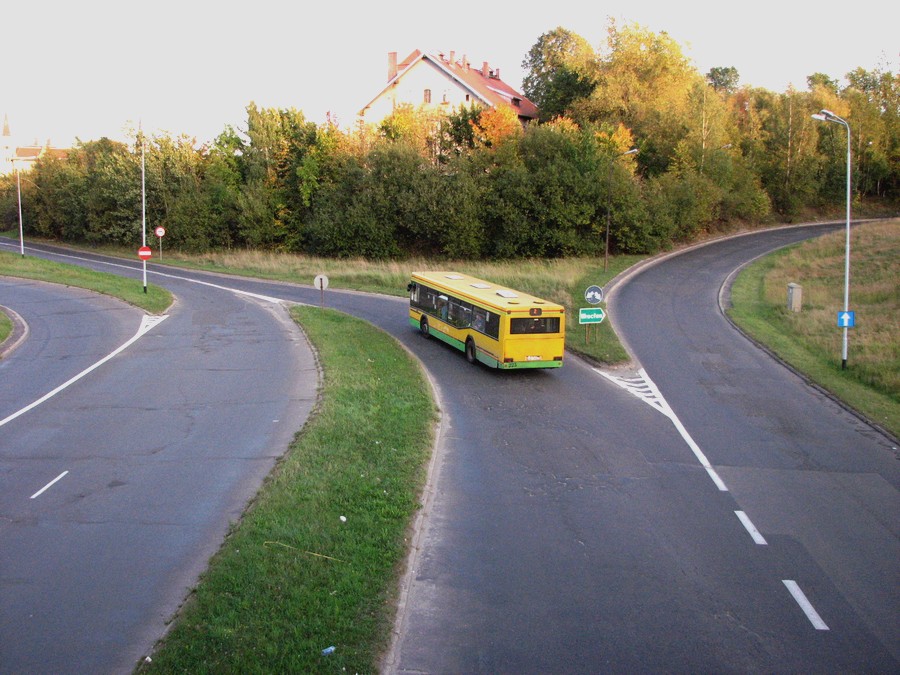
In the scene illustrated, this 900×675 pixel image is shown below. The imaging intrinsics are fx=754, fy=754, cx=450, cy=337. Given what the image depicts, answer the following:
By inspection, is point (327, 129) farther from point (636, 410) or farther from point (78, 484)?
point (78, 484)

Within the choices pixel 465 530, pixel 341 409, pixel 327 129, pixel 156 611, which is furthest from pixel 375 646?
pixel 327 129

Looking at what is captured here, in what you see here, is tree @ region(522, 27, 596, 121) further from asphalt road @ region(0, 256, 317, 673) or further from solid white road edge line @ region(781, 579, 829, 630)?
solid white road edge line @ region(781, 579, 829, 630)

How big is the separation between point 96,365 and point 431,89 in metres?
56.0

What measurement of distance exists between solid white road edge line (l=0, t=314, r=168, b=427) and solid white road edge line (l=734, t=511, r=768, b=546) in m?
14.0

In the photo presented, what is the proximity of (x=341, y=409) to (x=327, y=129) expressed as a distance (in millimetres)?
54315

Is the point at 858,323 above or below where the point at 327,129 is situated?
below

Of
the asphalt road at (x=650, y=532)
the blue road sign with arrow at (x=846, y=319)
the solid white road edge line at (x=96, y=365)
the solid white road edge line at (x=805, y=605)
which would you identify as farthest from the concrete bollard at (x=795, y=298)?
the solid white road edge line at (x=96, y=365)

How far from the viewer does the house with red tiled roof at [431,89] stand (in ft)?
226

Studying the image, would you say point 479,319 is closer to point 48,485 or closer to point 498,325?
point 498,325

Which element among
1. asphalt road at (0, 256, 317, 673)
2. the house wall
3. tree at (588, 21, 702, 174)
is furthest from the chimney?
asphalt road at (0, 256, 317, 673)

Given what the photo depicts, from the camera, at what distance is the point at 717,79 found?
127750mm

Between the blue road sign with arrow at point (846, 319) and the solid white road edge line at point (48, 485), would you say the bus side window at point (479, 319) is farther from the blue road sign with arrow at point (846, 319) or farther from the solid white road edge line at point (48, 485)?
the solid white road edge line at point (48, 485)

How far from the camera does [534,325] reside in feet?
68.6

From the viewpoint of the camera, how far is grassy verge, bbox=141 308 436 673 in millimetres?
6816
